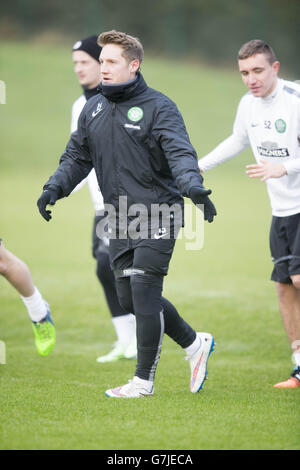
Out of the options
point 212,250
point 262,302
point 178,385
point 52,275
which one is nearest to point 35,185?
point 212,250

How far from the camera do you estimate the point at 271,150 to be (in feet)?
17.7

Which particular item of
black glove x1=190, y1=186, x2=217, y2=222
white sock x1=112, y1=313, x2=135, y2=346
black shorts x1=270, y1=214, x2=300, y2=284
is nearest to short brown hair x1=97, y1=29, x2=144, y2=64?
black glove x1=190, y1=186, x2=217, y2=222

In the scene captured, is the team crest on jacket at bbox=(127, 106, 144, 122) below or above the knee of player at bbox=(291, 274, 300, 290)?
above

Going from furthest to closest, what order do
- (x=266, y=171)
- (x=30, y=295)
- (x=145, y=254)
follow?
(x=30, y=295) < (x=266, y=171) < (x=145, y=254)

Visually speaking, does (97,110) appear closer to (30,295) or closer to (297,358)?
(30,295)

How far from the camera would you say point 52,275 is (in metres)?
11.4

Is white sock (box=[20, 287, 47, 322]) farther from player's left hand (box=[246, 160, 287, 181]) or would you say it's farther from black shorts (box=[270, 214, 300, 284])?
player's left hand (box=[246, 160, 287, 181])

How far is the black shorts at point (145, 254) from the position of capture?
4.73 m

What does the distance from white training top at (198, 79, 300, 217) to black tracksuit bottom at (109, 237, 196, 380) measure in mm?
1048

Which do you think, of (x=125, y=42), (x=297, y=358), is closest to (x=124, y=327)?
(x=297, y=358)

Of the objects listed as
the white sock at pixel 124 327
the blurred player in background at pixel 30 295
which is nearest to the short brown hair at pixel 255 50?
the blurred player in background at pixel 30 295

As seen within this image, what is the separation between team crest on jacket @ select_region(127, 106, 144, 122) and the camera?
476 centimetres

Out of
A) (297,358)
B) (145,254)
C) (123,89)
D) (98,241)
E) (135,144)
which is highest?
(123,89)

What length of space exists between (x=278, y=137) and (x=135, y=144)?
3.83 ft
